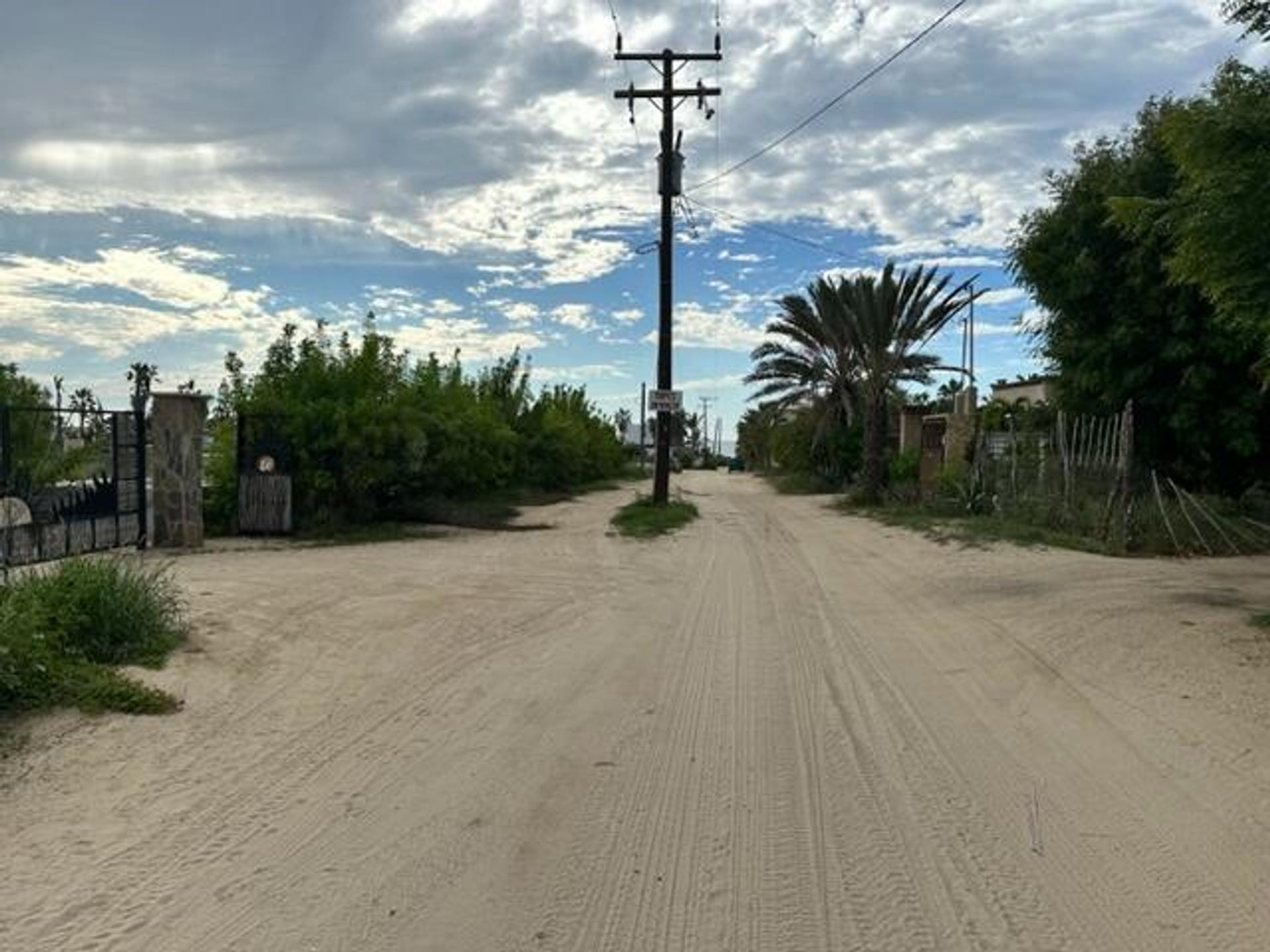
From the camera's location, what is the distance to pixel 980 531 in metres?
18.2

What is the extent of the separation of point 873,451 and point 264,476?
16.5 meters

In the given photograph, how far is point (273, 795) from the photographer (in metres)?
5.17

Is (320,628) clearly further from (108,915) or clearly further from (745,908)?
(745,908)

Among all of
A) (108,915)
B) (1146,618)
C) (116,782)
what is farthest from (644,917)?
(1146,618)

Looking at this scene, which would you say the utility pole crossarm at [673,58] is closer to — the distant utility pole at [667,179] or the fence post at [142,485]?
the distant utility pole at [667,179]

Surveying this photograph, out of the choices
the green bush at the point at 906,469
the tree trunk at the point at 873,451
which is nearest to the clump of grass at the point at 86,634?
the tree trunk at the point at 873,451

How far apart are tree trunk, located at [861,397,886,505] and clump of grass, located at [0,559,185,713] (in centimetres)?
2222

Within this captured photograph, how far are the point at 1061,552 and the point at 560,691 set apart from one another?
1035 cm

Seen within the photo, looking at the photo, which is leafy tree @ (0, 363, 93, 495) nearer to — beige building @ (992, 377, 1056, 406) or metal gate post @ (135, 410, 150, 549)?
metal gate post @ (135, 410, 150, 549)

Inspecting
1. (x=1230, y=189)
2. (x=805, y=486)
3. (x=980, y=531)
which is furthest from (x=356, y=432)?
(x=805, y=486)

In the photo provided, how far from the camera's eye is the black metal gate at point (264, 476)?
18.1 m

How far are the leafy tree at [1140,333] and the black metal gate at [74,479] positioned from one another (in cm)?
1489

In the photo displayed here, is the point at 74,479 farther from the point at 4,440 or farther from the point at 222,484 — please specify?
the point at 222,484

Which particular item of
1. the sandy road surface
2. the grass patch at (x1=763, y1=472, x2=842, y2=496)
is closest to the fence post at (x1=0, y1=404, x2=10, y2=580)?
the sandy road surface
